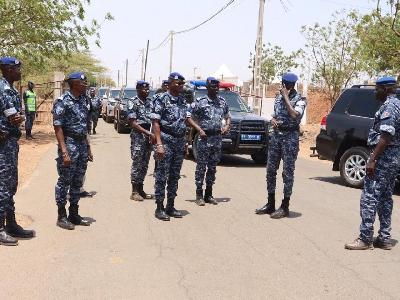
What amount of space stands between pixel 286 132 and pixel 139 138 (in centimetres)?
243

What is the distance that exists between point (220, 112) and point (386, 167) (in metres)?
2.93

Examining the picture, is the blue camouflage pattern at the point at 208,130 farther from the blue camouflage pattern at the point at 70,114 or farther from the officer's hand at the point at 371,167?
the officer's hand at the point at 371,167

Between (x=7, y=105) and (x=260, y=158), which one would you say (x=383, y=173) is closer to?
(x=7, y=105)

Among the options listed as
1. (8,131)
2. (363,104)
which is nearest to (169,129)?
(8,131)

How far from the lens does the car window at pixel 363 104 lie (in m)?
9.20

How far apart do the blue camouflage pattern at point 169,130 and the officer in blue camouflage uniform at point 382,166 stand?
7.72 feet

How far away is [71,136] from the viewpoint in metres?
5.79

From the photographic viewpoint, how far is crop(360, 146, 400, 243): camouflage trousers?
17.4 feet

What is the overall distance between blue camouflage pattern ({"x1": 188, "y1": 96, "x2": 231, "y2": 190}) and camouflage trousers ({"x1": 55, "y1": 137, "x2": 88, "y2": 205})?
2071mm

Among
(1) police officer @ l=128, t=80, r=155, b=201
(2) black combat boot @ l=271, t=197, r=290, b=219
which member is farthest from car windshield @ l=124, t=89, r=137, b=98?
(2) black combat boot @ l=271, t=197, r=290, b=219

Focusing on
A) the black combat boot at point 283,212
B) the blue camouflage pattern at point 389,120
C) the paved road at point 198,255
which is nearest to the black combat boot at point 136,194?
the paved road at point 198,255

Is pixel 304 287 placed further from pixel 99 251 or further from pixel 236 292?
pixel 99 251

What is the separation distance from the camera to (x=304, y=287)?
4.26m

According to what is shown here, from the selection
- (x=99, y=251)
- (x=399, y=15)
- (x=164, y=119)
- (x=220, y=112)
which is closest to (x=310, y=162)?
(x=399, y=15)
